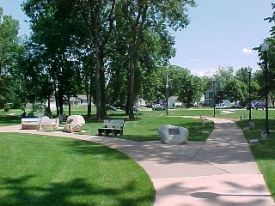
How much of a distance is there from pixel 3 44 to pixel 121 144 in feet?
150

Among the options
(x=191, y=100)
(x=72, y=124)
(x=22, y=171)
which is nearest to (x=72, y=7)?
(x=72, y=124)

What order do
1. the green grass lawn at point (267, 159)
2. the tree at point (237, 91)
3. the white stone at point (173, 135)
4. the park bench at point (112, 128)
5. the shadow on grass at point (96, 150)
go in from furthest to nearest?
the tree at point (237, 91) < the park bench at point (112, 128) < the white stone at point (173, 135) < the shadow on grass at point (96, 150) < the green grass lawn at point (267, 159)

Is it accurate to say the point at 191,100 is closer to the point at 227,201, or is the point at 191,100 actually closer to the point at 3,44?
the point at 3,44

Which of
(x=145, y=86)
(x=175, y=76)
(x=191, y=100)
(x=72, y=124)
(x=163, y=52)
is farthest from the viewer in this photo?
(x=175, y=76)

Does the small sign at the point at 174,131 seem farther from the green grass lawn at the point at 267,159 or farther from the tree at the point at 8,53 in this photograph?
the tree at the point at 8,53

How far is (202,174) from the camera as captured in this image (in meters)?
10.8

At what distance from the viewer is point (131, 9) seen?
4297 cm

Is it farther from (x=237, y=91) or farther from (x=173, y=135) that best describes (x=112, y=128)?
(x=237, y=91)

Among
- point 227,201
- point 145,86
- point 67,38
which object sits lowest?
point 227,201

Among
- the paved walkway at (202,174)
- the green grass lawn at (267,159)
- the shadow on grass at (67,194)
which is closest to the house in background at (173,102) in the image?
the green grass lawn at (267,159)

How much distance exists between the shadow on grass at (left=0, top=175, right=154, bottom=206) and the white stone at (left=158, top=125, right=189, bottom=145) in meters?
8.04

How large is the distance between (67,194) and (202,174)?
10.9ft

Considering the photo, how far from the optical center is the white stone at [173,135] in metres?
17.7

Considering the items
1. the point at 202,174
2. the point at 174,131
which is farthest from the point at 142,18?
the point at 202,174
